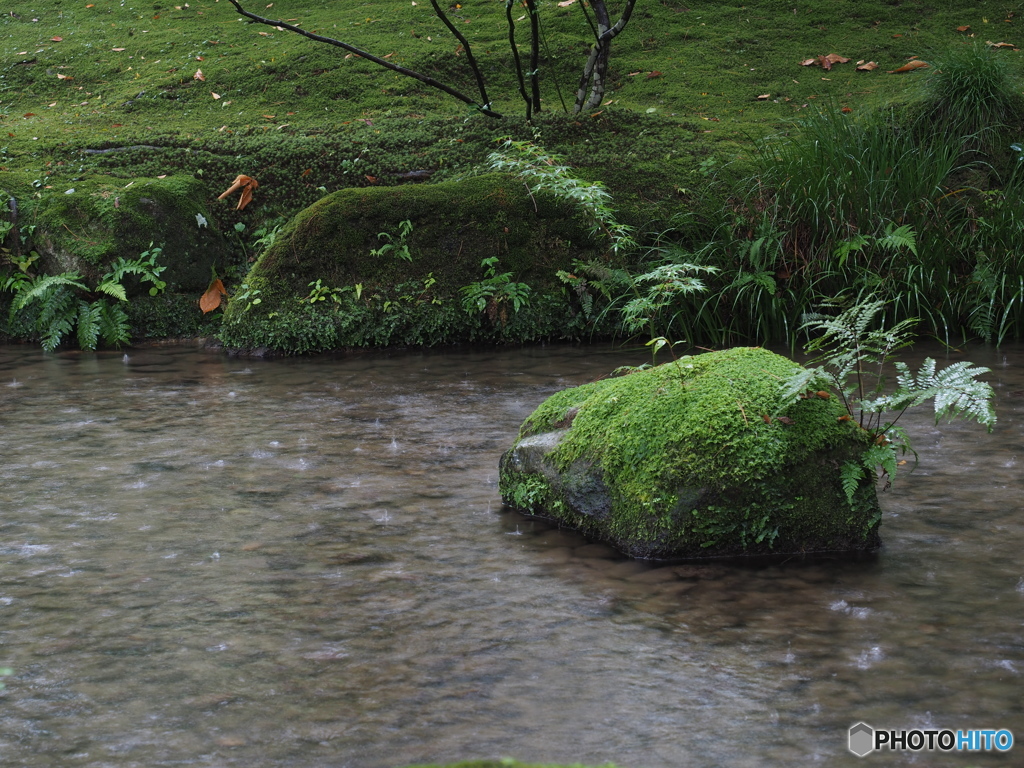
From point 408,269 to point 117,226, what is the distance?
10.0 feet

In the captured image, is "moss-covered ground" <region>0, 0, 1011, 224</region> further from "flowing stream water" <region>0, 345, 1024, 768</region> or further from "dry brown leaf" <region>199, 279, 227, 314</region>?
"flowing stream water" <region>0, 345, 1024, 768</region>

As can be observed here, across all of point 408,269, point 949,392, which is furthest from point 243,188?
point 949,392

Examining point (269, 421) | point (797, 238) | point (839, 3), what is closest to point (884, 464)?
point (269, 421)

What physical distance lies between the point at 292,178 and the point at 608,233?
12.6 ft

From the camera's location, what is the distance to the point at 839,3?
14.0 m

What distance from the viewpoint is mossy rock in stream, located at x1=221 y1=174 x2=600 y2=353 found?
8383 millimetres

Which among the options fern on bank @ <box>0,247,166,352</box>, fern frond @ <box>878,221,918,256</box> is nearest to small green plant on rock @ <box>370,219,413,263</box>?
fern on bank @ <box>0,247,166,352</box>

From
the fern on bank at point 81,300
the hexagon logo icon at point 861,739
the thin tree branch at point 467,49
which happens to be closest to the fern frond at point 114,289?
the fern on bank at point 81,300

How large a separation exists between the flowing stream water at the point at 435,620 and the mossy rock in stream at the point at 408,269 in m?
2.76

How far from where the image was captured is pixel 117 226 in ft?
29.7

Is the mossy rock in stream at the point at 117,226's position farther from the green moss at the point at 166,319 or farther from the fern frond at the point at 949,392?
the fern frond at the point at 949,392

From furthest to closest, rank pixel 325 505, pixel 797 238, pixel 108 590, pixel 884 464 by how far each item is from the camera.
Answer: pixel 797 238, pixel 325 505, pixel 884 464, pixel 108 590

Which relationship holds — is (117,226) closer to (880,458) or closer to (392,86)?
(392,86)

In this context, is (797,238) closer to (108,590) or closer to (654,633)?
(654,633)
